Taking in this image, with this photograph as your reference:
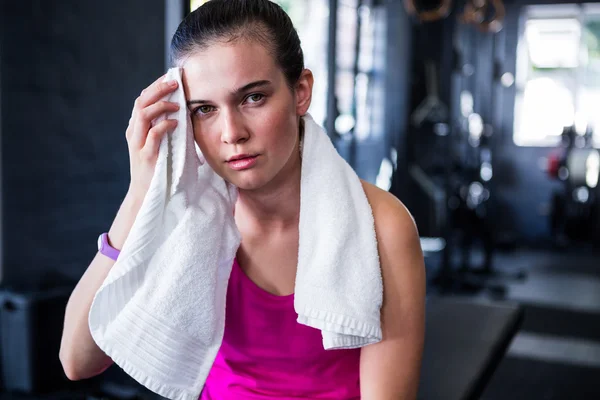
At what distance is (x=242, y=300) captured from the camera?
1.18 m

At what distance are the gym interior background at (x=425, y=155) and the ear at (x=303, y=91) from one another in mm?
722

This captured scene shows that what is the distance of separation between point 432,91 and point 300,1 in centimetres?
124

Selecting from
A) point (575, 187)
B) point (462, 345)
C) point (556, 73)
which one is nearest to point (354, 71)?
point (462, 345)

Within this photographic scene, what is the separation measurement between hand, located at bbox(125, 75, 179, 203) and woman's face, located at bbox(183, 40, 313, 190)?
Answer: 0.04 metres

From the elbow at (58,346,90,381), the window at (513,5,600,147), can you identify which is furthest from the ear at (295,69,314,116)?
the window at (513,5,600,147)

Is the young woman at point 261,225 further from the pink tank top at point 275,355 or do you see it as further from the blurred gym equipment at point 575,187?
the blurred gym equipment at point 575,187

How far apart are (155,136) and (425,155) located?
4537mm

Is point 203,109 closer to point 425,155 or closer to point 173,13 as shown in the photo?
point 173,13

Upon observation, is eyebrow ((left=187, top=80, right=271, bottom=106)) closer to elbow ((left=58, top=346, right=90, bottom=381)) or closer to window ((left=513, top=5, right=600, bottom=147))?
elbow ((left=58, top=346, right=90, bottom=381))

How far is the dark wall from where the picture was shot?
2.33m

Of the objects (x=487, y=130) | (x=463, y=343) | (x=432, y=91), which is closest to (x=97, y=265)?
(x=463, y=343)

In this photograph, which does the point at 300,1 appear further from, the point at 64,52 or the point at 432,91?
the point at 64,52

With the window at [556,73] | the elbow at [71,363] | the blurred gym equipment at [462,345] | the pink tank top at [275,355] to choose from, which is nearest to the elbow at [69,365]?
the elbow at [71,363]

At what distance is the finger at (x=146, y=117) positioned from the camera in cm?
99
